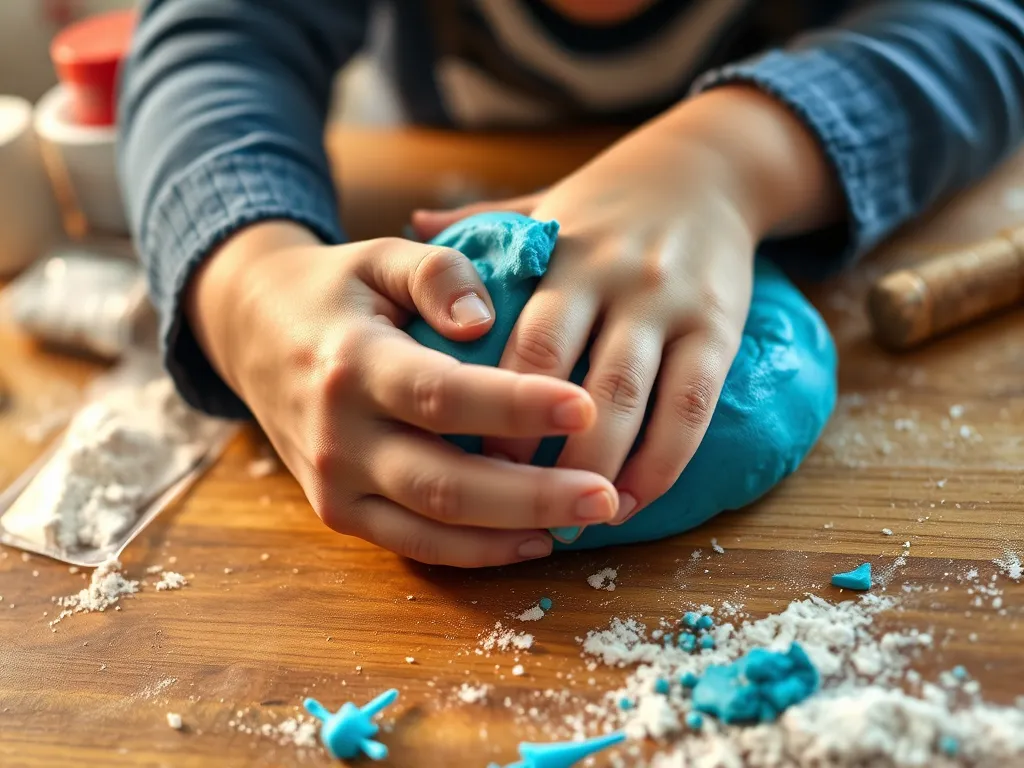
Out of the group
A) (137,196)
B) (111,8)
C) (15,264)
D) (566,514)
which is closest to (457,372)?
(566,514)

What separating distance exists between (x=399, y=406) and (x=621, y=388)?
0.13 meters

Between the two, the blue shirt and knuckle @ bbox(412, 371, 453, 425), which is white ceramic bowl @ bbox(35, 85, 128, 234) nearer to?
the blue shirt

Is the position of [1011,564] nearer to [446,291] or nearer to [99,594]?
[446,291]

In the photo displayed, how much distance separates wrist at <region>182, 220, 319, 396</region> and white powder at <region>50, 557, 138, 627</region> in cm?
15

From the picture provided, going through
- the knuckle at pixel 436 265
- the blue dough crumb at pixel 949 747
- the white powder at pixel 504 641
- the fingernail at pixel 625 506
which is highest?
the knuckle at pixel 436 265

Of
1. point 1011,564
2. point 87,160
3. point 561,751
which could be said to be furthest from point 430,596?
point 87,160

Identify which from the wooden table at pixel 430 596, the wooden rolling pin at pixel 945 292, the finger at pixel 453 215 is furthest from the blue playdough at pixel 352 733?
the wooden rolling pin at pixel 945 292

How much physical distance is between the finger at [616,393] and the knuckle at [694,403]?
19 mm

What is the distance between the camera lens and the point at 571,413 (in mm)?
494

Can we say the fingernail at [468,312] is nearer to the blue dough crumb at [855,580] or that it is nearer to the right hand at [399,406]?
the right hand at [399,406]

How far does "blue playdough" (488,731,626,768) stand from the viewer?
47 cm

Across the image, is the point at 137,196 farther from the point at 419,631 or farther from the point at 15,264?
the point at 419,631

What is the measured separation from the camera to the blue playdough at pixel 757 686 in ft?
1.59

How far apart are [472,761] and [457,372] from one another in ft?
0.65
